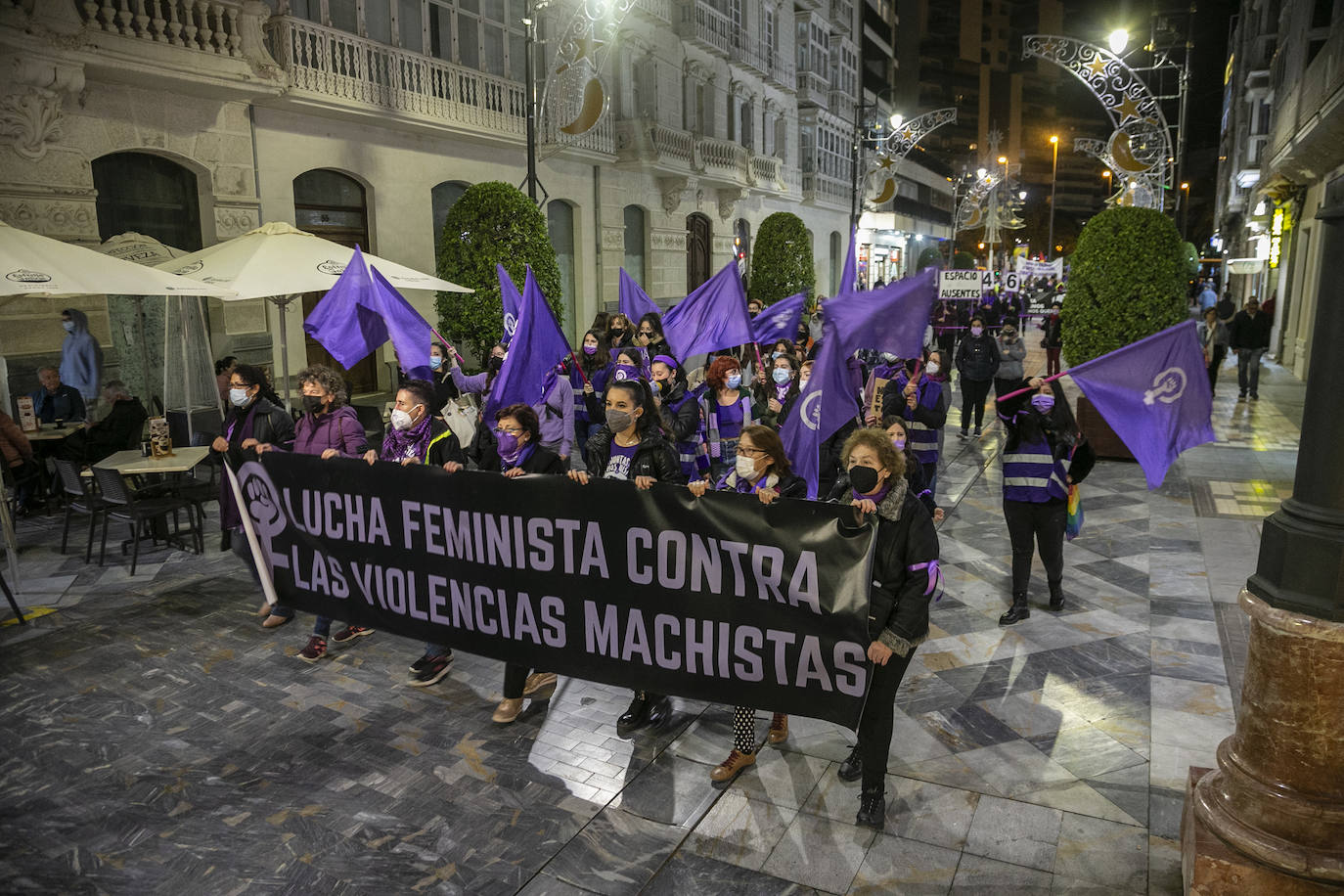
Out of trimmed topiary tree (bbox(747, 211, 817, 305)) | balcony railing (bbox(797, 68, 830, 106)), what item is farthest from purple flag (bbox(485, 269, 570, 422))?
balcony railing (bbox(797, 68, 830, 106))

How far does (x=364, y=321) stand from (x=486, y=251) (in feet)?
22.1

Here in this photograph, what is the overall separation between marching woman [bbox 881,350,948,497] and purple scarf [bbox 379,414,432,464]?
13.3 feet

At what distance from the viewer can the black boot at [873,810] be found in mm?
4422

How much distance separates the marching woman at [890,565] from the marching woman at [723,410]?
4.13 metres

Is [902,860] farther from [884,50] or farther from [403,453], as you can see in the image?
[884,50]

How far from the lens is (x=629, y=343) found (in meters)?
12.2

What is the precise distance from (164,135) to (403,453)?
10066mm

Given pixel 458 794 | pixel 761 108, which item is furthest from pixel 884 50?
pixel 458 794

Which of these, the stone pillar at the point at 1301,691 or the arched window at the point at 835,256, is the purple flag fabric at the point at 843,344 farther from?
the arched window at the point at 835,256

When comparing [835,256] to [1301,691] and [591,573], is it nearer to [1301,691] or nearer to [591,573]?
[591,573]

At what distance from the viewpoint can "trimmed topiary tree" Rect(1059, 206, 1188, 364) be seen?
481 inches

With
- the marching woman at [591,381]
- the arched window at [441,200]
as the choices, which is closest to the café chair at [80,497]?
the marching woman at [591,381]

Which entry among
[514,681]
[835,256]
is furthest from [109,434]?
[835,256]

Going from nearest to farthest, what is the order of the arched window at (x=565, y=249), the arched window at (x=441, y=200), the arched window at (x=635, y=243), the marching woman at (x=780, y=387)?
the marching woman at (x=780, y=387) < the arched window at (x=441, y=200) < the arched window at (x=565, y=249) < the arched window at (x=635, y=243)
